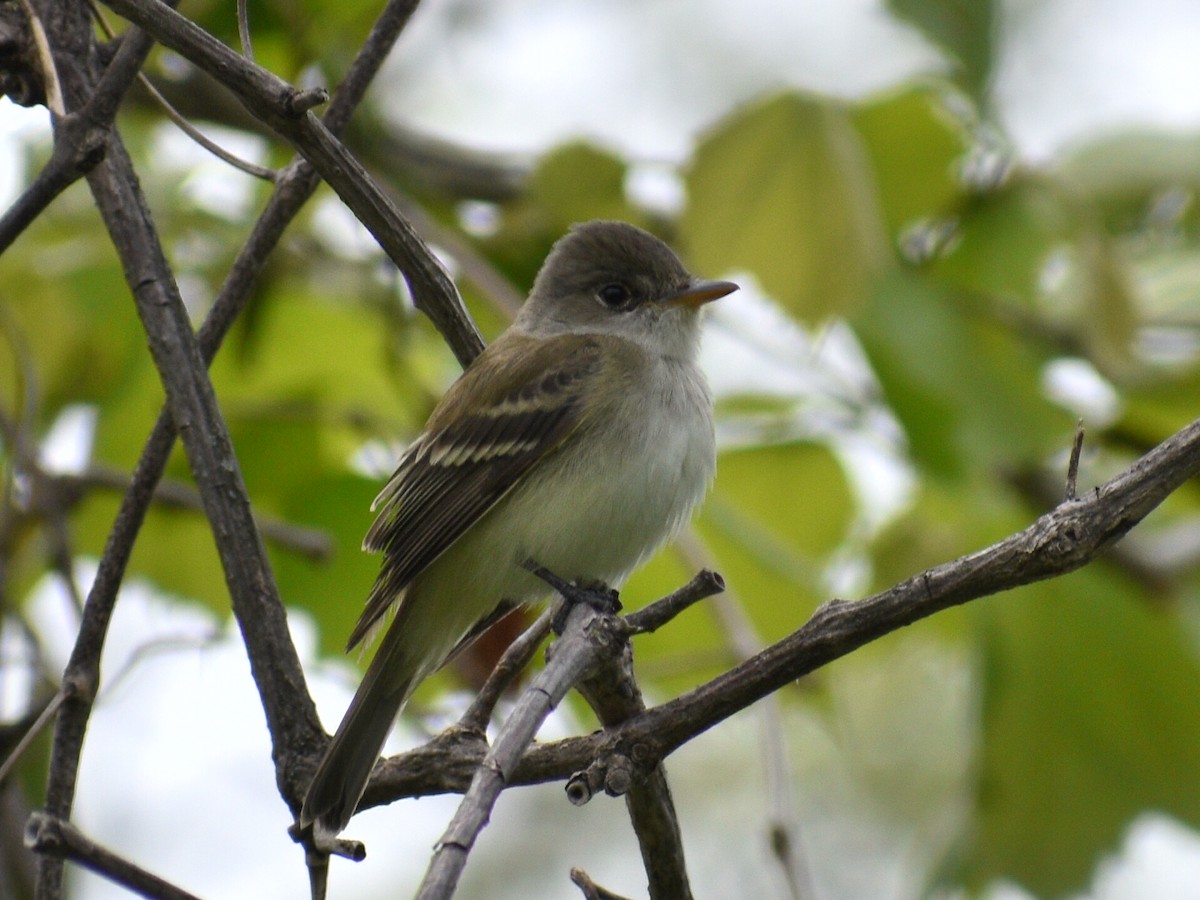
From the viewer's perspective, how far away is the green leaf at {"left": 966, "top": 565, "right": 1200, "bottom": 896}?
3.80 meters

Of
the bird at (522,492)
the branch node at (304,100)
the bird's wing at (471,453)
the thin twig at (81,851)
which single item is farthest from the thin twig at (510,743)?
the bird's wing at (471,453)

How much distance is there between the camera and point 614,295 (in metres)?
3.89

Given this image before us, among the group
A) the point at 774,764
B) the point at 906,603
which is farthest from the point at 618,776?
the point at 774,764

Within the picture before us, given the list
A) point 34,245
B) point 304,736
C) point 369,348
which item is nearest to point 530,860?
point 369,348

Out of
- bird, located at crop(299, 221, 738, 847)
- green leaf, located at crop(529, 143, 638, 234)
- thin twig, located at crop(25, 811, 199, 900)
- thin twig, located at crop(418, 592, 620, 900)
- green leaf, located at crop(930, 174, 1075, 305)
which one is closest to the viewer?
thin twig, located at crop(418, 592, 620, 900)

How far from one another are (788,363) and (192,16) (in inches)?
69.6

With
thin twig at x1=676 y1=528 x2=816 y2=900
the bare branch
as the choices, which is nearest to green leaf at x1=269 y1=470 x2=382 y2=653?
thin twig at x1=676 y1=528 x2=816 y2=900

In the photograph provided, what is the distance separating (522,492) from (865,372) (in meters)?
1.08

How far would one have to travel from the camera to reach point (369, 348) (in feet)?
13.1

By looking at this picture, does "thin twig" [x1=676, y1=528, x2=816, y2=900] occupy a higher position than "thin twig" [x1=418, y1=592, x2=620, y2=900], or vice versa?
"thin twig" [x1=676, y1=528, x2=816, y2=900]

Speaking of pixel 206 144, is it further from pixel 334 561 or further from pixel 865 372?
pixel 865 372

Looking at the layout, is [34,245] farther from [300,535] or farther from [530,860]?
[530,860]

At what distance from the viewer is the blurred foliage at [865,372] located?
3.40 meters

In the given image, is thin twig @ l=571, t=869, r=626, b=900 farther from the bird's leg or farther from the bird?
the bird
